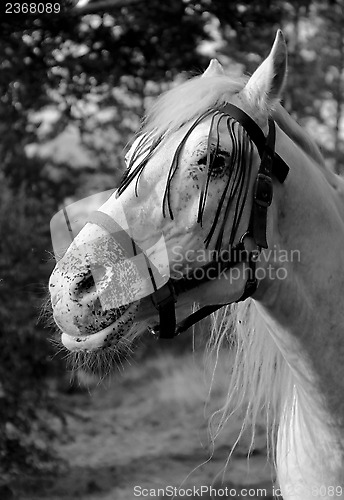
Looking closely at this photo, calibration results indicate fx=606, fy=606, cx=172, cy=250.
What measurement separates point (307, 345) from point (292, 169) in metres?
0.59

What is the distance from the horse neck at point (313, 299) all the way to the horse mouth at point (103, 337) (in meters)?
0.50

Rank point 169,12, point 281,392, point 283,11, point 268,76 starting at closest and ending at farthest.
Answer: point 268,76 < point 281,392 < point 169,12 < point 283,11

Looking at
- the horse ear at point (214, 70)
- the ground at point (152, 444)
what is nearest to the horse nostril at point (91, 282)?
the horse ear at point (214, 70)

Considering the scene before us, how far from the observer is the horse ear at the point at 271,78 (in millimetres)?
1796

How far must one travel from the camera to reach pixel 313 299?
202 cm

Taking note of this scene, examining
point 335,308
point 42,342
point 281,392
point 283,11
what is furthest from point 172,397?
point 335,308

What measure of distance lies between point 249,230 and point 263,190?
0.43ft

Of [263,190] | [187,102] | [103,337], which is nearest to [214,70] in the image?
[187,102]

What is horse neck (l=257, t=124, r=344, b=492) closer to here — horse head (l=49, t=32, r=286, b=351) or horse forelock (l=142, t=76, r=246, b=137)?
horse head (l=49, t=32, r=286, b=351)

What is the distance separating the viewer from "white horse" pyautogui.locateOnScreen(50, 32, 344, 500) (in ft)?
5.79

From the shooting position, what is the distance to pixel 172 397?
325 inches

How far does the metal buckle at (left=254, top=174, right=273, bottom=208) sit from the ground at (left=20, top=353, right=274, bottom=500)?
64.5 inches

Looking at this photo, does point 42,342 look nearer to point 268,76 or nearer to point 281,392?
point 281,392

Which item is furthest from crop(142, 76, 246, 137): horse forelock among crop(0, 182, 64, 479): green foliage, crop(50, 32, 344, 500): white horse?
crop(0, 182, 64, 479): green foliage
